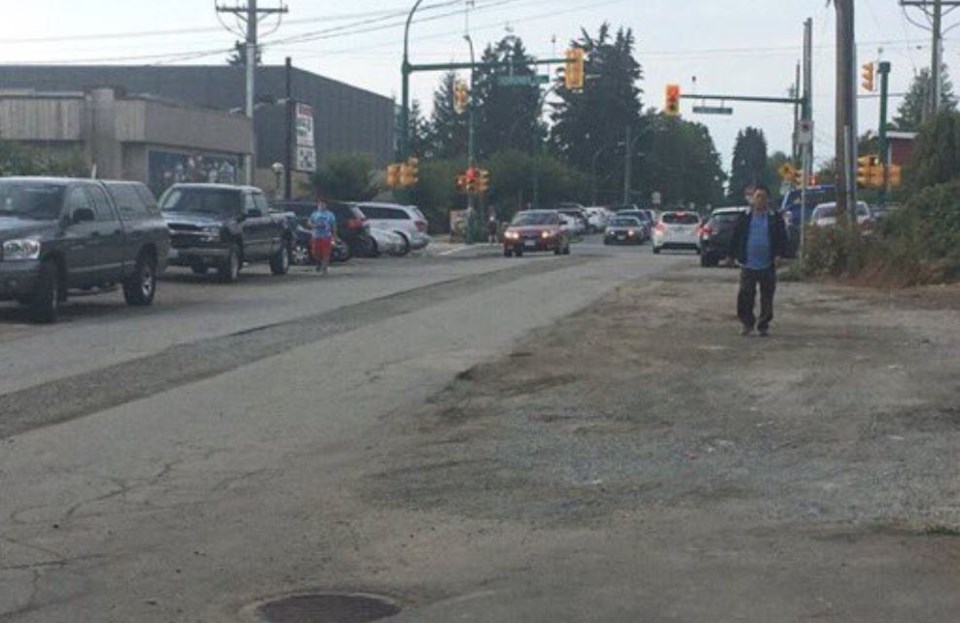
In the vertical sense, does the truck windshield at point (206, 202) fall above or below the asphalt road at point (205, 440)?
above

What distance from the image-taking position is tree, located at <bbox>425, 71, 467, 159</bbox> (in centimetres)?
14125

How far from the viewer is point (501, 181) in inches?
3890

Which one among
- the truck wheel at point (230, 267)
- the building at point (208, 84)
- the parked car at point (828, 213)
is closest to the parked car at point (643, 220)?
the building at point (208, 84)

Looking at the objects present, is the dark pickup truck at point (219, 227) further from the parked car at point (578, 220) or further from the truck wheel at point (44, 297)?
the parked car at point (578, 220)

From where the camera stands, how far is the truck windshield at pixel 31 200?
71.8ft

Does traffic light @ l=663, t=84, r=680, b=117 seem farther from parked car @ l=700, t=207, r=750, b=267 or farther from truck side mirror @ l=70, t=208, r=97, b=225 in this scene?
truck side mirror @ l=70, t=208, r=97, b=225

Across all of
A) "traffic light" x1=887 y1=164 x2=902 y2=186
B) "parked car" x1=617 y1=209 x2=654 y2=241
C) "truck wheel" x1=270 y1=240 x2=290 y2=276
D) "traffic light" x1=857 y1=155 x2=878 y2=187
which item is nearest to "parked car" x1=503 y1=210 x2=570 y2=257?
"traffic light" x1=857 y1=155 x2=878 y2=187

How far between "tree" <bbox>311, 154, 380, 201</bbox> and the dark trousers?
173 feet

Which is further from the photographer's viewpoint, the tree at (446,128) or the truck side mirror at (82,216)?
the tree at (446,128)

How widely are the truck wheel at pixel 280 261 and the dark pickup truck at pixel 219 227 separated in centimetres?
36

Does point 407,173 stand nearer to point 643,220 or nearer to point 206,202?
point 643,220

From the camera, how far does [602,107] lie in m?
135

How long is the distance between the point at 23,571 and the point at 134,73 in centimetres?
8121

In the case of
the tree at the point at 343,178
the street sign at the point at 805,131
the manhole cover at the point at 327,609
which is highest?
the street sign at the point at 805,131
